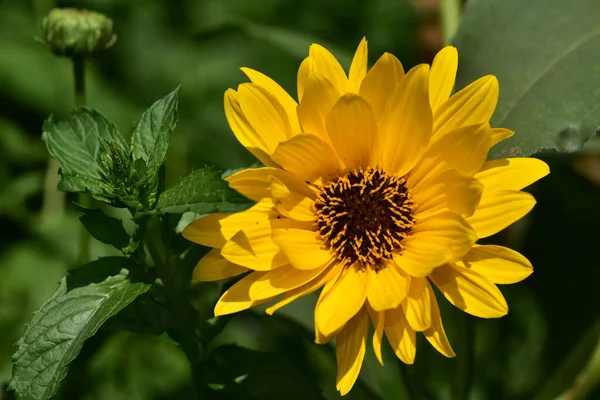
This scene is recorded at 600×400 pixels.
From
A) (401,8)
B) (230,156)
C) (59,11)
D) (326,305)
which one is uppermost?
(401,8)

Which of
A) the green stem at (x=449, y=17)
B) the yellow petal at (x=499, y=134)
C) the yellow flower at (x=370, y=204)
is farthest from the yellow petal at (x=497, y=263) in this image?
the green stem at (x=449, y=17)

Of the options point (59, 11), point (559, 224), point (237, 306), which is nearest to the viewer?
point (237, 306)

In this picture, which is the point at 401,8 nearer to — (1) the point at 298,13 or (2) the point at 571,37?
(1) the point at 298,13

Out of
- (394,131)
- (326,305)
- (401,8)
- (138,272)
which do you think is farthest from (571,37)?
(401,8)

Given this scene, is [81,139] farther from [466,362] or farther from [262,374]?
[466,362]

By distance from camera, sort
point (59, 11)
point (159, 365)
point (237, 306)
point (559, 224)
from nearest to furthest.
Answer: point (237, 306) < point (59, 11) < point (159, 365) < point (559, 224)

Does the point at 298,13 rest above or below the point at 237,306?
above

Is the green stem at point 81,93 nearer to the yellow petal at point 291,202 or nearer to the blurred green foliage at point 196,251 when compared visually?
the blurred green foliage at point 196,251
